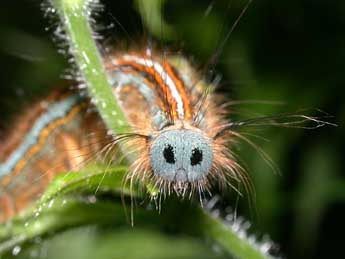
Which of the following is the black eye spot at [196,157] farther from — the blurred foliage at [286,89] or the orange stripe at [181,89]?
the blurred foliage at [286,89]

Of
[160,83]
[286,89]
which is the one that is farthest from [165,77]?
[286,89]

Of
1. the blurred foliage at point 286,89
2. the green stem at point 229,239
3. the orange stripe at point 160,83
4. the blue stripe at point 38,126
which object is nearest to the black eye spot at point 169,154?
the orange stripe at point 160,83

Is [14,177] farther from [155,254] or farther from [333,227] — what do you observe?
[333,227]

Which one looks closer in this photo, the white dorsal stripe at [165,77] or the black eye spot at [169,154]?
the black eye spot at [169,154]

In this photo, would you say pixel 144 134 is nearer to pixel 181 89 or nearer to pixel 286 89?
pixel 181 89

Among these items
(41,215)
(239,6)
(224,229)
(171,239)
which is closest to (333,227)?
(171,239)
